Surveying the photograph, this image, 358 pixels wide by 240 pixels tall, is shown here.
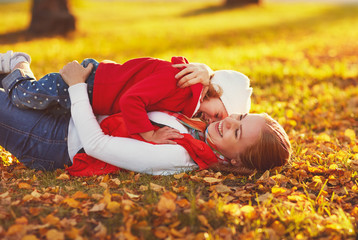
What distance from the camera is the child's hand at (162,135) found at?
10.0 ft

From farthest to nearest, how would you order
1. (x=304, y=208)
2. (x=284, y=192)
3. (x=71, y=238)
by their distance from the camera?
(x=284, y=192)
(x=304, y=208)
(x=71, y=238)

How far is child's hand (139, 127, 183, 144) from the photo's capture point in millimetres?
3049

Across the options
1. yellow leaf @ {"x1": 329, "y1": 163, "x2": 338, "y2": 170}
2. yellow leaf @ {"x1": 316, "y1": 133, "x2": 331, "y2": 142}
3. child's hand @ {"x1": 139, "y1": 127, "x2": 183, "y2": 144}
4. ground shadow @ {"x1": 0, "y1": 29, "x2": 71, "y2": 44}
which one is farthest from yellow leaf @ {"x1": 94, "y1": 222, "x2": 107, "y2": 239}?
ground shadow @ {"x1": 0, "y1": 29, "x2": 71, "y2": 44}

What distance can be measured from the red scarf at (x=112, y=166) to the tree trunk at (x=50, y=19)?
364 inches

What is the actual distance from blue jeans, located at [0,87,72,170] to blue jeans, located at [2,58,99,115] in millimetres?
84

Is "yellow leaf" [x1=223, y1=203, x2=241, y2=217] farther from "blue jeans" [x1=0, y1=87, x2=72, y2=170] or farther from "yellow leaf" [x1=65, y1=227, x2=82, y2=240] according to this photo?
"blue jeans" [x1=0, y1=87, x2=72, y2=170]

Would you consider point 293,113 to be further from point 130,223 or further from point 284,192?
point 130,223

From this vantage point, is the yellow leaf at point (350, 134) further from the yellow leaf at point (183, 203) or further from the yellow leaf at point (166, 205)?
the yellow leaf at point (166, 205)

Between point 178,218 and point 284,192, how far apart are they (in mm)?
927

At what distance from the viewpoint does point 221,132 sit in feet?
10.4

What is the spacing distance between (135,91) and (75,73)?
26.9 inches

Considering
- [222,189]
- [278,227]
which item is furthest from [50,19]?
[278,227]

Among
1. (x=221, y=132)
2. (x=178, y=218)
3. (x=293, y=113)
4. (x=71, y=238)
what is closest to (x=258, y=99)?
(x=293, y=113)

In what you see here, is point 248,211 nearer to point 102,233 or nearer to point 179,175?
point 179,175
